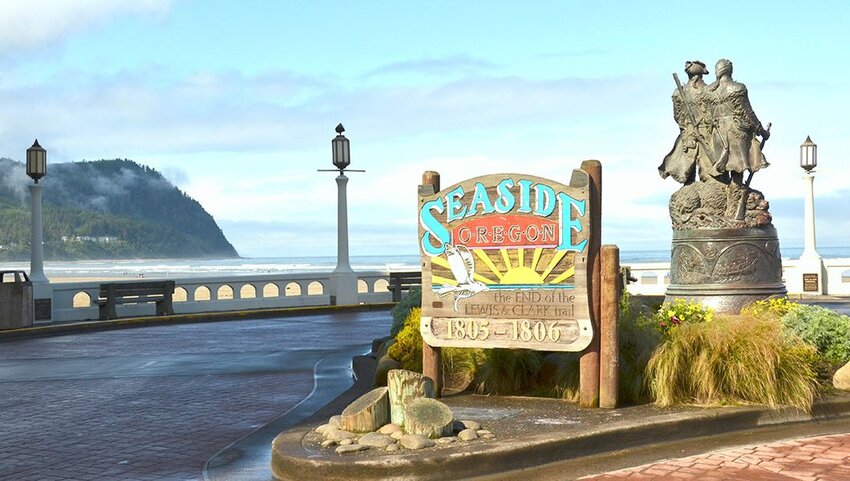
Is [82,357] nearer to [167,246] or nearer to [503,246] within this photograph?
[503,246]

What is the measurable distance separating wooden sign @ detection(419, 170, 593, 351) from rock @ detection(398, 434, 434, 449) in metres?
2.04

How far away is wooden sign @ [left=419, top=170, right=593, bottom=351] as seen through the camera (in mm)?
8828

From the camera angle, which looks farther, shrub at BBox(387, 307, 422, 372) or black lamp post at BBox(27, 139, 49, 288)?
black lamp post at BBox(27, 139, 49, 288)

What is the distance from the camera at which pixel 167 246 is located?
7657 inches

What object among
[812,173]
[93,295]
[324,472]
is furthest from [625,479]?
[812,173]

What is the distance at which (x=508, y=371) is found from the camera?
976cm

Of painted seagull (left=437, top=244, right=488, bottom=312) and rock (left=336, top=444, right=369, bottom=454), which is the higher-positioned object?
painted seagull (left=437, top=244, right=488, bottom=312)

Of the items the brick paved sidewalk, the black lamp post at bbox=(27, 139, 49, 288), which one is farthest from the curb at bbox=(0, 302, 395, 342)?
the brick paved sidewalk

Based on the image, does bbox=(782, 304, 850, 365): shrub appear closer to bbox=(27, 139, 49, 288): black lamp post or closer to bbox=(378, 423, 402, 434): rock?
bbox=(378, 423, 402, 434): rock

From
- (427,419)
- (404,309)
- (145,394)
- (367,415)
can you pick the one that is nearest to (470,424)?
(427,419)

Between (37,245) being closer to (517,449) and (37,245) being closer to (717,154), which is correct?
(717,154)

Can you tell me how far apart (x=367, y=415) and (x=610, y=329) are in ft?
7.66

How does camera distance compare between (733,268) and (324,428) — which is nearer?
(324,428)

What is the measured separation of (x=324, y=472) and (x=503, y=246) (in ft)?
10.2
